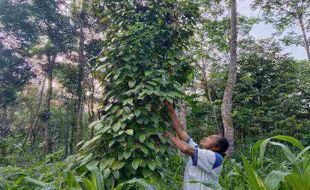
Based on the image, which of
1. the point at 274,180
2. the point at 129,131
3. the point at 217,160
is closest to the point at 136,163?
the point at 129,131

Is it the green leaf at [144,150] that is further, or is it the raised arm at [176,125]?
the raised arm at [176,125]

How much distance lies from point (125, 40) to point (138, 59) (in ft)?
0.70

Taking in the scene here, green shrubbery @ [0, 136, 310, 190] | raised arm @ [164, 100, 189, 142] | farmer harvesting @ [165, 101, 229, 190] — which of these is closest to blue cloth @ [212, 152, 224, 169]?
farmer harvesting @ [165, 101, 229, 190]

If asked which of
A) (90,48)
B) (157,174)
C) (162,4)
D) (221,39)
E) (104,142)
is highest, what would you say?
(90,48)

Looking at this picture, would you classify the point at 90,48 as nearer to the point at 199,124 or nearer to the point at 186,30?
the point at 199,124

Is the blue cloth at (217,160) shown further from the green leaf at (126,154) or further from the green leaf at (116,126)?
the green leaf at (116,126)

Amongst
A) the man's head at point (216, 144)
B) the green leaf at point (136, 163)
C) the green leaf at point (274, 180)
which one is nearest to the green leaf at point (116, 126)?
the green leaf at point (136, 163)

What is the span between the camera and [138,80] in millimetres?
2857

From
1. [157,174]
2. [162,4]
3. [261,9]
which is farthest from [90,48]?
[157,174]

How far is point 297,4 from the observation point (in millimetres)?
A: 10172

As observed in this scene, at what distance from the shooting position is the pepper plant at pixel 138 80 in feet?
8.55

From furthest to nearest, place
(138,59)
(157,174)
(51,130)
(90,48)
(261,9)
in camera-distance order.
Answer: (51,130)
(90,48)
(261,9)
(138,59)
(157,174)

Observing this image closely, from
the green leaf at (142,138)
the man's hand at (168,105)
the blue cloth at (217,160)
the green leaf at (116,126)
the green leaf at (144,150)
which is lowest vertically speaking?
the blue cloth at (217,160)

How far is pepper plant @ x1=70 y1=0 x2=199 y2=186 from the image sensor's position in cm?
261
